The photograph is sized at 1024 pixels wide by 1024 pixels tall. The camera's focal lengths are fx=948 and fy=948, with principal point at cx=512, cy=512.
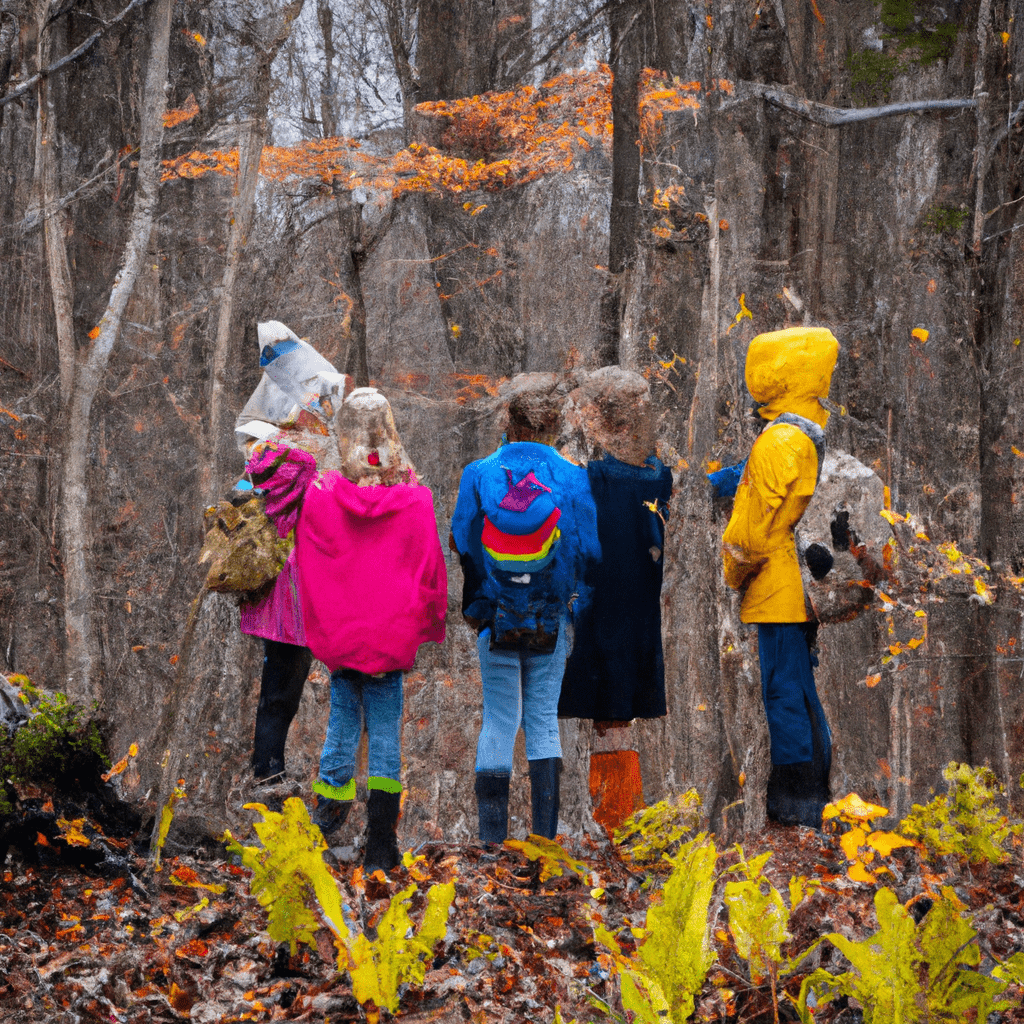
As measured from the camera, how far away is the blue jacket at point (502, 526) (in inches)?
159

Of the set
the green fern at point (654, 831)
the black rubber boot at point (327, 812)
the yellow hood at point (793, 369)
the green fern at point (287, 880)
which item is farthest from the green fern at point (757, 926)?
the yellow hood at point (793, 369)

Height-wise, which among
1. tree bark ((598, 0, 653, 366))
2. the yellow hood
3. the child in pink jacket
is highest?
tree bark ((598, 0, 653, 366))

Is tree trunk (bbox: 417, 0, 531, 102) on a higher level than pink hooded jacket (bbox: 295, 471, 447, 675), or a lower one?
higher

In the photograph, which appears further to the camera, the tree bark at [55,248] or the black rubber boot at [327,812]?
the tree bark at [55,248]

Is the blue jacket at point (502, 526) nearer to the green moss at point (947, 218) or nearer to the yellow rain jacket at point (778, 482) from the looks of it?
the yellow rain jacket at point (778, 482)

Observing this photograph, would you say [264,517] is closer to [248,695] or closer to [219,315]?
[248,695]

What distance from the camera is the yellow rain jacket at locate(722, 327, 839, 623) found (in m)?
4.16

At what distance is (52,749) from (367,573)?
1.51 meters

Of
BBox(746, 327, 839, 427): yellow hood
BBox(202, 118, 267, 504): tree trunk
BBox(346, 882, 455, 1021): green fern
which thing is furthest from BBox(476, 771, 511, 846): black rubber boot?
BBox(202, 118, 267, 504): tree trunk

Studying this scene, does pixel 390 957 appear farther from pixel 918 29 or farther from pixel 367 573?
pixel 918 29

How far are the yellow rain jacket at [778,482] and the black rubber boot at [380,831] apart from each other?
70.6 inches

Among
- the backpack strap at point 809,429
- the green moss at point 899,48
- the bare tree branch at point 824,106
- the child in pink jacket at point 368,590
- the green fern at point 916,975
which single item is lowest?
the green fern at point 916,975

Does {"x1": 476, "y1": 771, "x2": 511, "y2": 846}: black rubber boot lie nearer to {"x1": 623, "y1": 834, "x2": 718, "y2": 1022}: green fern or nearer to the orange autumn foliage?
{"x1": 623, "y1": 834, "x2": 718, "y2": 1022}: green fern

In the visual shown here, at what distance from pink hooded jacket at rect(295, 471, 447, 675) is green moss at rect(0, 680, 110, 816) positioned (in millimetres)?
1065
